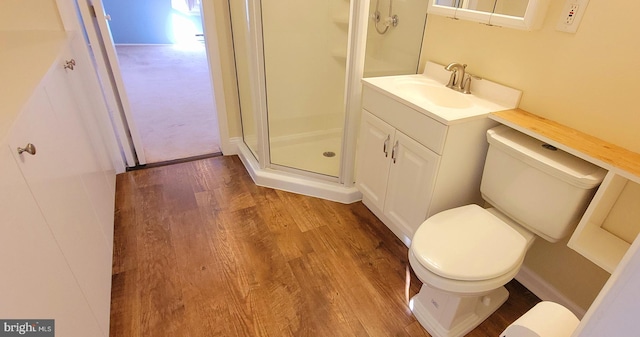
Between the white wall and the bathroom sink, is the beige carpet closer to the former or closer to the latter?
the white wall

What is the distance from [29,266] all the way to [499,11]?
6.29 feet

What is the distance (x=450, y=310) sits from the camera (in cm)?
135

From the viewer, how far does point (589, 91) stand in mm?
1256

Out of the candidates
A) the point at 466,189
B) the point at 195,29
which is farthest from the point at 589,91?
the point at 195,29

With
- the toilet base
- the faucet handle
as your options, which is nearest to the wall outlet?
the faucet handle

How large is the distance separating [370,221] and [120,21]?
247 inches

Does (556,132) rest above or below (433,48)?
below

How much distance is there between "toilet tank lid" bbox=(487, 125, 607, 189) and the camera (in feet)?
3.70

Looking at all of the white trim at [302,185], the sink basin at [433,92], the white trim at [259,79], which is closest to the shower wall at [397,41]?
the sink basin at [433,92]

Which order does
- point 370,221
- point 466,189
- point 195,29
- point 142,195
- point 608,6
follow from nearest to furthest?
point 608,6 < point 466,189 < point 370,221 < point 142,195 < point 195,29

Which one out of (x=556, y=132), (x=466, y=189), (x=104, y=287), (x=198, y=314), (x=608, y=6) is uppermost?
(x=608, y=6)

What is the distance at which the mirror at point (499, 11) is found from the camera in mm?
1312

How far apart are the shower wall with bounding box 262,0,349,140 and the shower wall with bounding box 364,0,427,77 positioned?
190 millimetres

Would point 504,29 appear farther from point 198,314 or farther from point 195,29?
point 195,29
